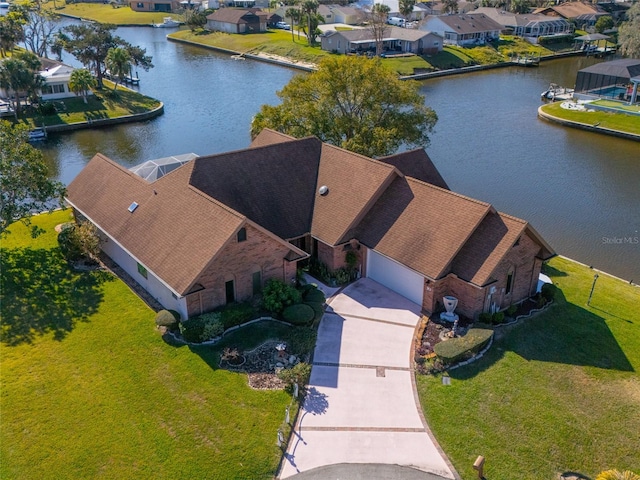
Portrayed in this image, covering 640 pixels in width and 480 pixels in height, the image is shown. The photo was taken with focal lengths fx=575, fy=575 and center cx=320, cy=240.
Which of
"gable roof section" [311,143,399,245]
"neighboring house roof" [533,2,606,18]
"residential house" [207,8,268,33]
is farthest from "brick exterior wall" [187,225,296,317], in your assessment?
"neighboring house roof" [533,2,606,18]

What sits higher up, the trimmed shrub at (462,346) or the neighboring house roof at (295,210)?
the neighboring house roof at (295,210)

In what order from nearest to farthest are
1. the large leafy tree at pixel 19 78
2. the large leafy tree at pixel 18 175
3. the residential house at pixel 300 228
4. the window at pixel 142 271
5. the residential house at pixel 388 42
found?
the residential house at pixel 300 228 → the window at pixel 142 271 → the large leafy tree at pixel 18 175 → the large leafy tree at pixel 19 78 → the residential house at pixel 388 42

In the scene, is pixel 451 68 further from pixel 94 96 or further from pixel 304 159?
pixel 304 159

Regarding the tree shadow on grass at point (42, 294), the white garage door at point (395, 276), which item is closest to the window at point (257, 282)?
the white garage door at point (395, 276)

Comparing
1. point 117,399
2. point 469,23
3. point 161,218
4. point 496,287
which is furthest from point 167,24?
point 117,399

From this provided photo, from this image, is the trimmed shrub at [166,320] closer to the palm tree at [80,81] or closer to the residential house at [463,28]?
the palm tree at [80,81]

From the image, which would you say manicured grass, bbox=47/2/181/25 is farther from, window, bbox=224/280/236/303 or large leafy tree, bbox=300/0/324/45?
window, bbox=224/280/236/303

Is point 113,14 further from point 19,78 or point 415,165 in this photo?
point 415,165
